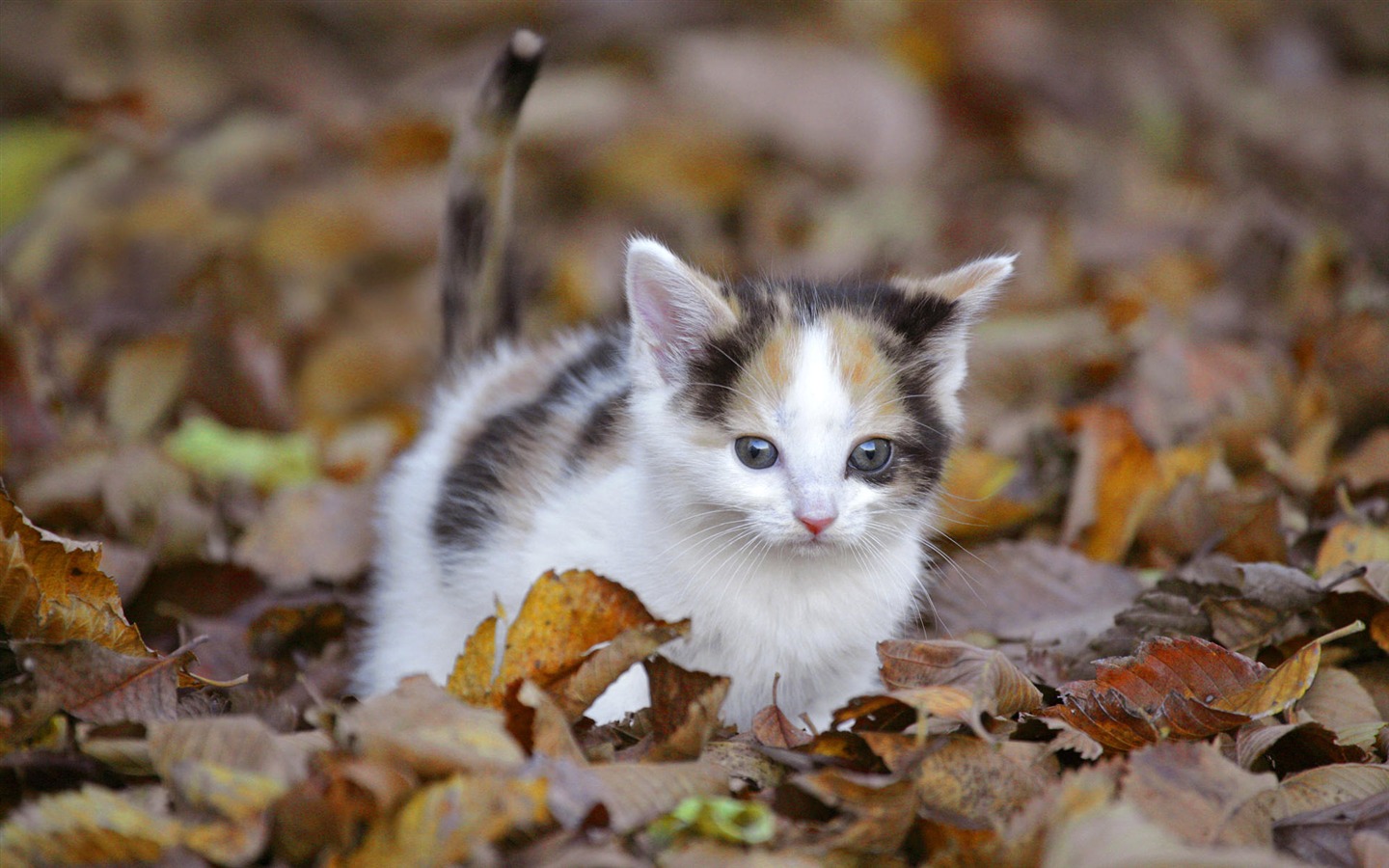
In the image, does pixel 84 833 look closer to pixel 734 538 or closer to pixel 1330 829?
pixel 734 538

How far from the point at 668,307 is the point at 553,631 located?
0.68m

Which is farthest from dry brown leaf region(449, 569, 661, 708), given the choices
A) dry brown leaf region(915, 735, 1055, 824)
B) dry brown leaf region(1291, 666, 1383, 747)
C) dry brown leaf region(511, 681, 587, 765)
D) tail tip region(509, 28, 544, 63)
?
tail tip region(509, 28, 544, 63)

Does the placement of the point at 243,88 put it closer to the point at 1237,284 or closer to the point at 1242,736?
the point at 1237,284

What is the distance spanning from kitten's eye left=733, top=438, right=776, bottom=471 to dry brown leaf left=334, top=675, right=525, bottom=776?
0.74 metres

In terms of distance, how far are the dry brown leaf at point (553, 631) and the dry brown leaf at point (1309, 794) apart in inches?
35.3

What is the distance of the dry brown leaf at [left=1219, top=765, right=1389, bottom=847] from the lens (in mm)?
1663

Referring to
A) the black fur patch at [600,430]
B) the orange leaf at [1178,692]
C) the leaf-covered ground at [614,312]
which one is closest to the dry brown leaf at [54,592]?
the leaf-covered ground at [614,312]

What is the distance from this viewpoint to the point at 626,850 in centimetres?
156

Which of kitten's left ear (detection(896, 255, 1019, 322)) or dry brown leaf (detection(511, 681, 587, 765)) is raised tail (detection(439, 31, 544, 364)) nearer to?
kitten's left ear (detection(896, 255, 1019, 322))

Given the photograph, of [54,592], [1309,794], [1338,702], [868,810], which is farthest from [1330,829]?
[54,592]

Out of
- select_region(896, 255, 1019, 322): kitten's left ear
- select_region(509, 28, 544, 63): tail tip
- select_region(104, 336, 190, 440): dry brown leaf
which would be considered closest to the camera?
select_region(896, 255, 1019, 322): kitten's left ear

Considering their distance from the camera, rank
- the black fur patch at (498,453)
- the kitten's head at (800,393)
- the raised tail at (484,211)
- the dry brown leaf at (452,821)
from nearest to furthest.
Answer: the dry brown leaf at (452,821), the kitten's head at (800,393), the black fur patch at (498,453), the raised tail at (484,211)

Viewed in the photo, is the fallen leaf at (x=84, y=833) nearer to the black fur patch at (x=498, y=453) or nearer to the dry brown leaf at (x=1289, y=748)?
the black fur patch at (x=498, y=453)

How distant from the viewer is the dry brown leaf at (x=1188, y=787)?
162 cm
